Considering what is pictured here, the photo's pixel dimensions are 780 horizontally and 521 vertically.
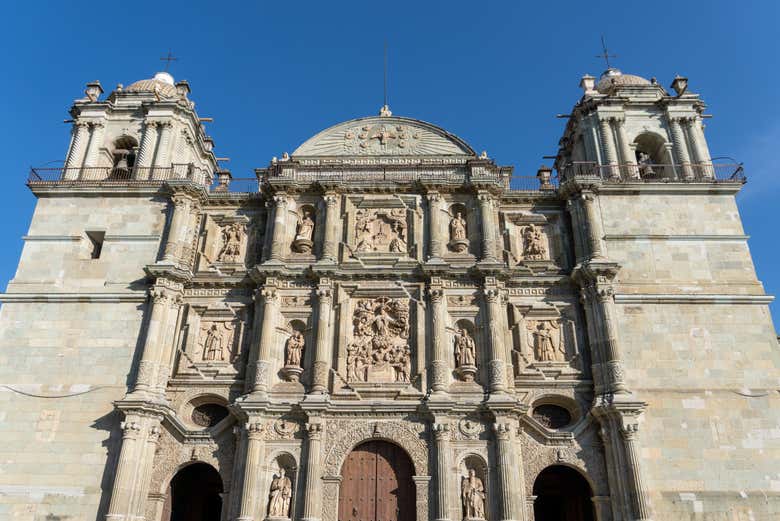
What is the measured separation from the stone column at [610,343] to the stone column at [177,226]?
13.1 meters

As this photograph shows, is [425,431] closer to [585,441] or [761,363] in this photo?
[585,441]

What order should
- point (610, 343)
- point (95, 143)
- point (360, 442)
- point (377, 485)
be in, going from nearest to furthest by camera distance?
point (377, 485) → point (360, 442) → point (610, 343) → point (95, 143)

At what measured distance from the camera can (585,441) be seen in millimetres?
17812

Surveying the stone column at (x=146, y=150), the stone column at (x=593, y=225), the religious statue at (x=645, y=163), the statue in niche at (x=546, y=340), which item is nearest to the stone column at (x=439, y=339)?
the statue in niche at (x=546, y=340)

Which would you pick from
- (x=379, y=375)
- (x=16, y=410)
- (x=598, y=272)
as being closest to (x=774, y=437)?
(x=598, y=272)

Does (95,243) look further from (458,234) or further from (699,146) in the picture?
(699,146)

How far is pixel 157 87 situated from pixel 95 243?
715cm

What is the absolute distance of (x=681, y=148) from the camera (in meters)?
22.7

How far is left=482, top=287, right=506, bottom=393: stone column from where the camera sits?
18047 millimetres

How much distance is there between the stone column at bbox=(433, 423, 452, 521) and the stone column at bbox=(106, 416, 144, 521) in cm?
795

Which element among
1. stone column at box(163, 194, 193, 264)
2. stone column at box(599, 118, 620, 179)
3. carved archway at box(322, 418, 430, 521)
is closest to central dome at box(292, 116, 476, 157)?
stone column at box(163, 194, 193, 264)

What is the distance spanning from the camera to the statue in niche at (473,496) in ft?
54.7

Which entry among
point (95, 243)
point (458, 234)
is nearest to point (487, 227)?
point (458, 234)

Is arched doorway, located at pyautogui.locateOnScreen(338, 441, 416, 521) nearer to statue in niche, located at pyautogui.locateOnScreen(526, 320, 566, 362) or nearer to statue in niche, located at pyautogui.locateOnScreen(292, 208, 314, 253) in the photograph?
statue in niche, located at pyautogui.locateOnScreen(526, 320, 566, 362)
